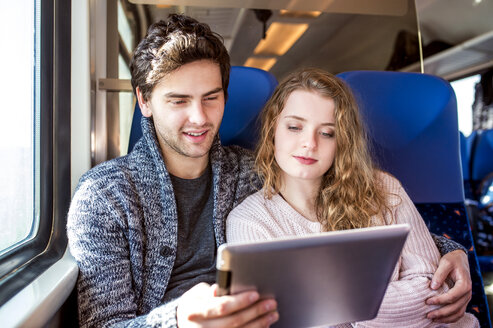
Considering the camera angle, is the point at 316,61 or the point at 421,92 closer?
the point at 421,92

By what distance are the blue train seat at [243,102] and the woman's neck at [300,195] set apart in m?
0.30

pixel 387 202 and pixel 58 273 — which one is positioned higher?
pixel 387 202

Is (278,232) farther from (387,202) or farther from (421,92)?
(421,92)

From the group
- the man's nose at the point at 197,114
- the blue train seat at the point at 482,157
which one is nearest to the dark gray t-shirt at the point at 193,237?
the man's nose at the point at 197,114

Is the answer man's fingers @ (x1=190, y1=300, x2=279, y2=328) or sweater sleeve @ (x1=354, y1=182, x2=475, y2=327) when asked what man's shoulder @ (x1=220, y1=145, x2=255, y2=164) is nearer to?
sweater sleeve @ (x1=354, y1=182, x2=475, y2=327)

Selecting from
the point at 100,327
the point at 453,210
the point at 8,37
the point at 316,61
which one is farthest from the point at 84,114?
the point at 453,210

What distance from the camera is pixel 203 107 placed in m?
1.50

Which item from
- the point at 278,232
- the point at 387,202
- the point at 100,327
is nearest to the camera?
the point at 100,327

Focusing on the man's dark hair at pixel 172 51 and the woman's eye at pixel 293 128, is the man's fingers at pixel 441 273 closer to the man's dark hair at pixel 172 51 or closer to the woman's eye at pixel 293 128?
the woman's eye at pixel 293 128

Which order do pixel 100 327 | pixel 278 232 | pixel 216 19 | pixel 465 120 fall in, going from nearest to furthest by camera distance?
pixel 100 327 < pixel 278 232 < pixel 216 19 < pixel 465 120

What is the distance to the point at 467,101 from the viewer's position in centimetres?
482

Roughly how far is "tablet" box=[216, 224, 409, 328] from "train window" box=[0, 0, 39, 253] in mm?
831

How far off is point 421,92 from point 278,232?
894 millimetres

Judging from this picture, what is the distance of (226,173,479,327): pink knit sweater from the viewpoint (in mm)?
1314
